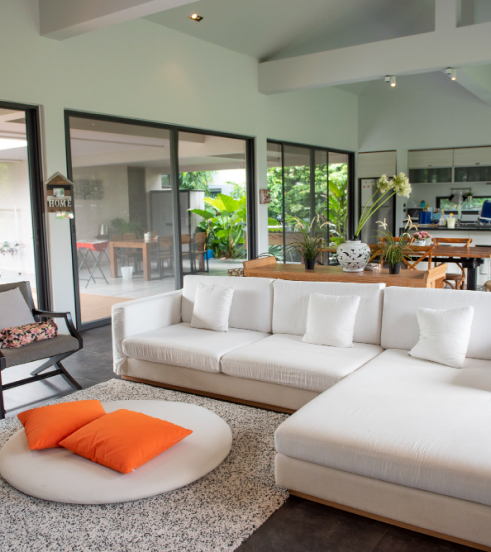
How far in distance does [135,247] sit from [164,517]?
14.7ft

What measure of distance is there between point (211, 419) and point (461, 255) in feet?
13.7

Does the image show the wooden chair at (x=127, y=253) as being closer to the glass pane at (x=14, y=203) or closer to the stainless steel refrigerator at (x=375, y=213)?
the glass pane at (x=14, y=203)

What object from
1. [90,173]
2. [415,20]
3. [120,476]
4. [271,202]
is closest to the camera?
[120,476]

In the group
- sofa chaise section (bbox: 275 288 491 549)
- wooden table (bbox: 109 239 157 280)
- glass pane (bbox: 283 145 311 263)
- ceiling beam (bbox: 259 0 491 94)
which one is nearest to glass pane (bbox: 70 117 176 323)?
wooden table (bbox: 109 239 157 280)

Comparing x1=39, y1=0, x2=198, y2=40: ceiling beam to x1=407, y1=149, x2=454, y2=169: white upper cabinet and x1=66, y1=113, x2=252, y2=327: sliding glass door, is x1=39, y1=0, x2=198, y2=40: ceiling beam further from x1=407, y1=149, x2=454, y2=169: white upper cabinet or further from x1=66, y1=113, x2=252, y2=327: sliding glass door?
x1=407, y1=149, x2=454, y2=169: white upper cabinet

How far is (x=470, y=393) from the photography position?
9.13 feet

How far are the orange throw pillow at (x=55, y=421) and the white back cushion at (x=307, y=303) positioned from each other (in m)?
1.65

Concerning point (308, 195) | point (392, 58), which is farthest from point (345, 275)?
point (308, 195)

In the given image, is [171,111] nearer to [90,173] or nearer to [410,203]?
[90,173]

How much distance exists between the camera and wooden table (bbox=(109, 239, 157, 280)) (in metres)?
6.26

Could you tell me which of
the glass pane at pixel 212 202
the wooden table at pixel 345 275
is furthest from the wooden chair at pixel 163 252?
the wooden table at pixel 345 275

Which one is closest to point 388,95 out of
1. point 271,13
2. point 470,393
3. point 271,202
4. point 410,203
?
point 410,203

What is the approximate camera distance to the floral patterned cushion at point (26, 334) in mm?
3834

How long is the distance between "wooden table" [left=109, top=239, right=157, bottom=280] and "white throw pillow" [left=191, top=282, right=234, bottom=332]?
2.18 meters
